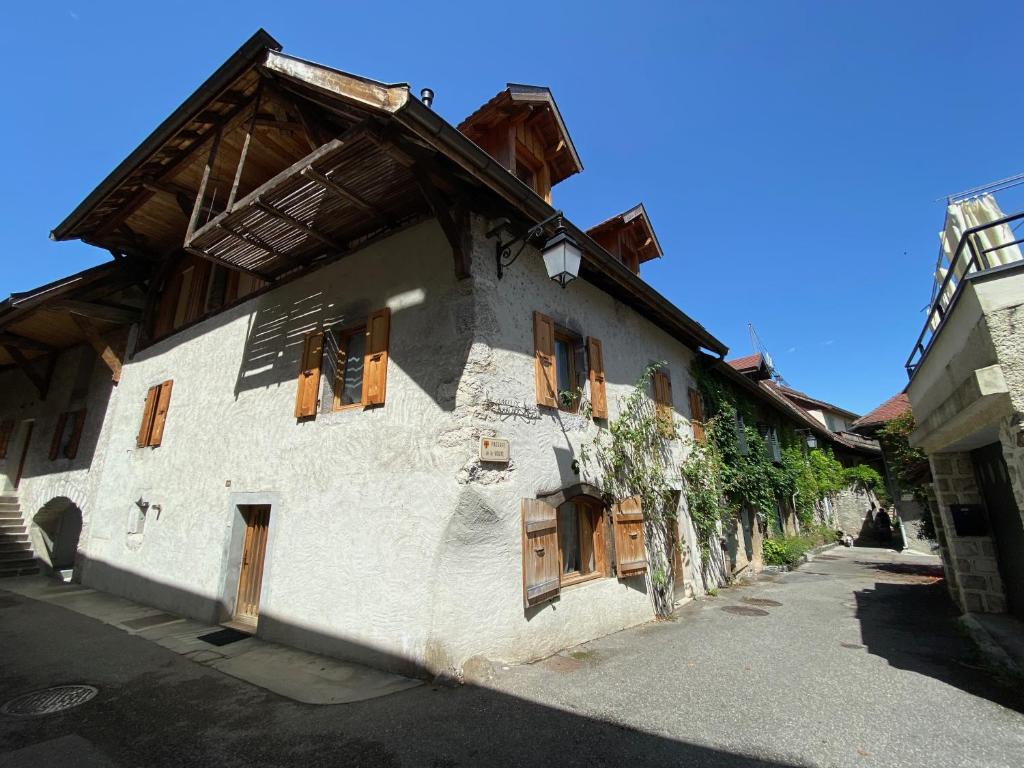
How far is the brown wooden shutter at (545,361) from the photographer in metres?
5.78

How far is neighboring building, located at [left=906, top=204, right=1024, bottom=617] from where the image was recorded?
144 inches

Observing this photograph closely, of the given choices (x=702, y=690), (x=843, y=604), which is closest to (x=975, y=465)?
(x=843, y=604)

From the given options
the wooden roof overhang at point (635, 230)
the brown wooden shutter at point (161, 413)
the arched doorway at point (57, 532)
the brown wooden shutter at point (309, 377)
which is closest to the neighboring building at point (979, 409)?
the wooden roof overhang at point (635, 230)

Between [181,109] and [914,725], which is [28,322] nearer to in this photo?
[181,109]

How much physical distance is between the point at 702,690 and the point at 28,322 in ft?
49.2

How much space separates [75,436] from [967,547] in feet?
56.4

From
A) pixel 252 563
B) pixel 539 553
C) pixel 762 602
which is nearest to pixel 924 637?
pixel 762 602

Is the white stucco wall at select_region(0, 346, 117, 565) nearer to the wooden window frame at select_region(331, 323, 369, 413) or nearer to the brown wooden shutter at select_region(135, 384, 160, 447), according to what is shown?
the brown wooden shutter at select_region(135, 384, 160, 447)

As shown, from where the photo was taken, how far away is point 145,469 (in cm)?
860

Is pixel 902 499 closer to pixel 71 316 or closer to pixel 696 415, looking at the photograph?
pixel 696 415

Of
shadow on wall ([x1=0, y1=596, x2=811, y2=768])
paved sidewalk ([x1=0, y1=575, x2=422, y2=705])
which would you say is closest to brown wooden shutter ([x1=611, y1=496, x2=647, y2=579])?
shadow on wall ([x1=0, y1=596, x2=811, y2=768])

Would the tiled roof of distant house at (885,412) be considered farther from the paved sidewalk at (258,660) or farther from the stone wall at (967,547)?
the paved sidewalk at (258,660)

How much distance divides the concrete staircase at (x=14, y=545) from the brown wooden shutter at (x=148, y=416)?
5.45 metres

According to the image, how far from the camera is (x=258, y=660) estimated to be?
5168 millimetres
